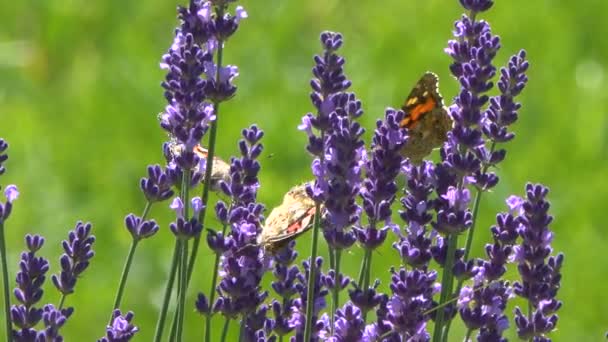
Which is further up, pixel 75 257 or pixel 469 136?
pixel 469 136

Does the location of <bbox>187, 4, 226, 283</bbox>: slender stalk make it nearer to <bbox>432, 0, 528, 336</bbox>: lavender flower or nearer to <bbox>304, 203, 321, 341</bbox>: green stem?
<bbox>304, 203, 321, 341</bbox>: green stem

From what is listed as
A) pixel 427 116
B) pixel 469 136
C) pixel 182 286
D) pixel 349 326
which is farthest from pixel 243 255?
pixel 427 116

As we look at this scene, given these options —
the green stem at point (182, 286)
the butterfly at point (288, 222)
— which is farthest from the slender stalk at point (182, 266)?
the butterfly at point (288, 222)

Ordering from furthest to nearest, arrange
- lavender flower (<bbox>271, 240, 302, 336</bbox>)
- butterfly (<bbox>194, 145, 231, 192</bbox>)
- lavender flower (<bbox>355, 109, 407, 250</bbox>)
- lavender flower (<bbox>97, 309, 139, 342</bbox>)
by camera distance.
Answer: butterfly (<bbox>194, 145, 231, 192</bbox>), lavender flower (<bbox>271, 240, 302, 336</bbox>), lavender flower (<bbox>355, 109, 407, 250</bbox>), lavender flower (<bbox>97, 309, 139, 342</bbox>)

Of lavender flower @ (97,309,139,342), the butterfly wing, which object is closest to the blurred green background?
the butterfly wing

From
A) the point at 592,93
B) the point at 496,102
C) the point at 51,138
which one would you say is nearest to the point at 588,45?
the point at 592,93

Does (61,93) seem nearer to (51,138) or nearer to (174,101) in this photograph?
(51,138)

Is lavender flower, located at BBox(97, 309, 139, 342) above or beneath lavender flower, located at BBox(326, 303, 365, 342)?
beneath

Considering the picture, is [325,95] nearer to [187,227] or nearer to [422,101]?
[187,227]
